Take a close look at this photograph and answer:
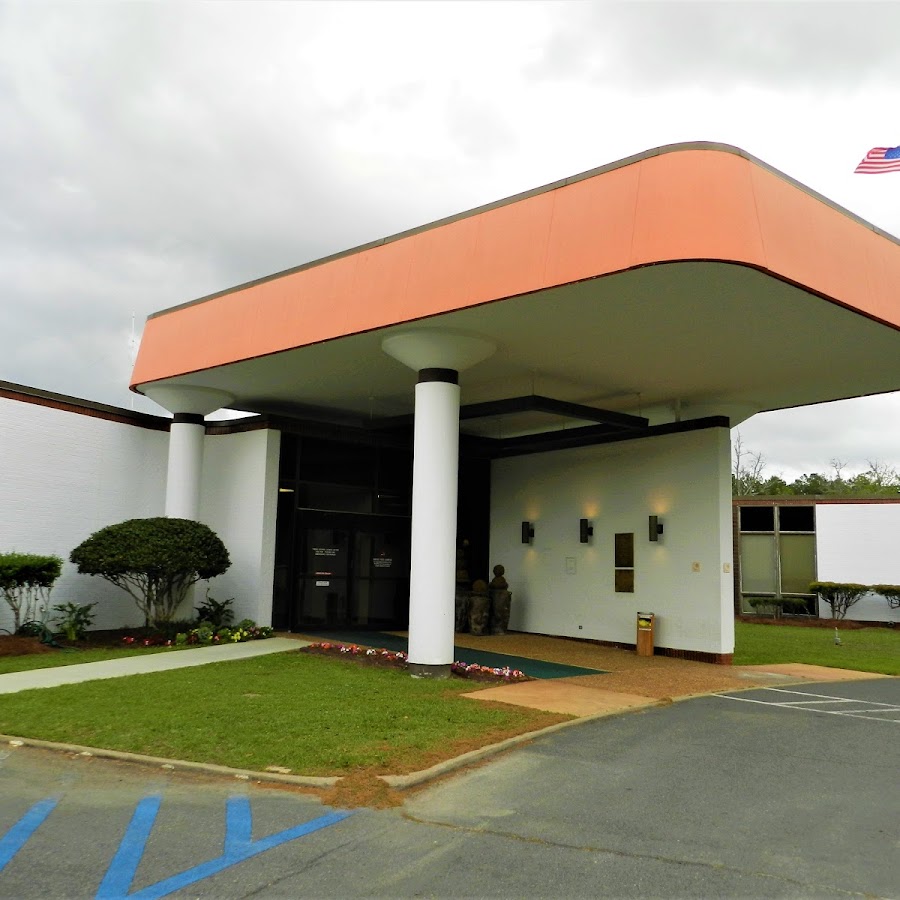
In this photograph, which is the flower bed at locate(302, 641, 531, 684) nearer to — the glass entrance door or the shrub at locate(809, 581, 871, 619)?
the glass entrance door

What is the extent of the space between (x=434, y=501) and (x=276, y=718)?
4088 mm

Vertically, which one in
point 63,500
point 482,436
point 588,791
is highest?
point 482,436

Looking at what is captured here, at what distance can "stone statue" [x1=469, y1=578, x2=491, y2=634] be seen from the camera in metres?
17.9

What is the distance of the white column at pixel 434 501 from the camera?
38.5 feet

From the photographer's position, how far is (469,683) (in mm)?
11375

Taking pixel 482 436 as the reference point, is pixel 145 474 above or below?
below

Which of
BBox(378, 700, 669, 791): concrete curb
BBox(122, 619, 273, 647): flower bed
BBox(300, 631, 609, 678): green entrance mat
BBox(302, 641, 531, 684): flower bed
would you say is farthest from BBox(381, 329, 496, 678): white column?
BBox(122, 619, 273, 647): flower bed

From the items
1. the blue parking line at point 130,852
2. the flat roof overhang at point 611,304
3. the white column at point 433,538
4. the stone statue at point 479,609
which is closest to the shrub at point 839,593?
the flat roof overhang at point 611,304

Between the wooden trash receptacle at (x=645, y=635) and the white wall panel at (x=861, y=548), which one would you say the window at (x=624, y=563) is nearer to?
the wooden trash receptacle at (x=645, y=635)

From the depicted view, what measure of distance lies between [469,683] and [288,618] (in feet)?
21.5

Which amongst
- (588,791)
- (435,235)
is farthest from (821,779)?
(435,235)

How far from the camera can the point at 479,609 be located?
58.7 feet

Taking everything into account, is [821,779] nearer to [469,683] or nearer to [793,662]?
[469,683]

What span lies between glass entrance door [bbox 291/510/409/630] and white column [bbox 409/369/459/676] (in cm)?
581
